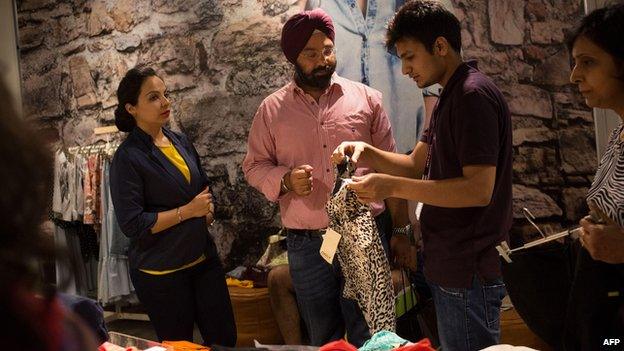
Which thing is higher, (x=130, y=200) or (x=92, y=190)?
(x=130, y=200)

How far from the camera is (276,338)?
163 inches

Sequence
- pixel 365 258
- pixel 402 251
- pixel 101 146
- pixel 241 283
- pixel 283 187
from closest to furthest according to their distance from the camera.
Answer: pixel 365 258, pixel 283 187, pixel 402 251, pixel 241 283, pixel 101 146

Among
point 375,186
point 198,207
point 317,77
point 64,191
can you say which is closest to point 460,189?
point 375,186

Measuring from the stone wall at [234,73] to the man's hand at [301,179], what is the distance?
1.97 meters

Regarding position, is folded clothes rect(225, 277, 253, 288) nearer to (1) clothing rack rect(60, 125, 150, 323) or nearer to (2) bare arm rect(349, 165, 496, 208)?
(1) clothing rack rect(60, 125, 150, 323)

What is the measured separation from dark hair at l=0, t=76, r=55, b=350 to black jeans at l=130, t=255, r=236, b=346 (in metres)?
2.43

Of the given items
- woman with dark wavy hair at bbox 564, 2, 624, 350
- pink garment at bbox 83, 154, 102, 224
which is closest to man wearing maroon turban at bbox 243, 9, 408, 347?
woman with dark wavy hair at bbox 564, 2, 624, 350

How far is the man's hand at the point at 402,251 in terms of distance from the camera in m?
2.84

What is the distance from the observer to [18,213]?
592mm

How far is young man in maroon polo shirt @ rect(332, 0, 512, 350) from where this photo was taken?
1.83 meters

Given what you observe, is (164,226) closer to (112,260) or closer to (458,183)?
(458,183)

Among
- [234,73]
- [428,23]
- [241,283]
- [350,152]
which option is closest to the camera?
[428,23]

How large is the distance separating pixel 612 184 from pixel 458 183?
415 millimetres

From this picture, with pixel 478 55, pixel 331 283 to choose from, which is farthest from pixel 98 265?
pixel 478 55
